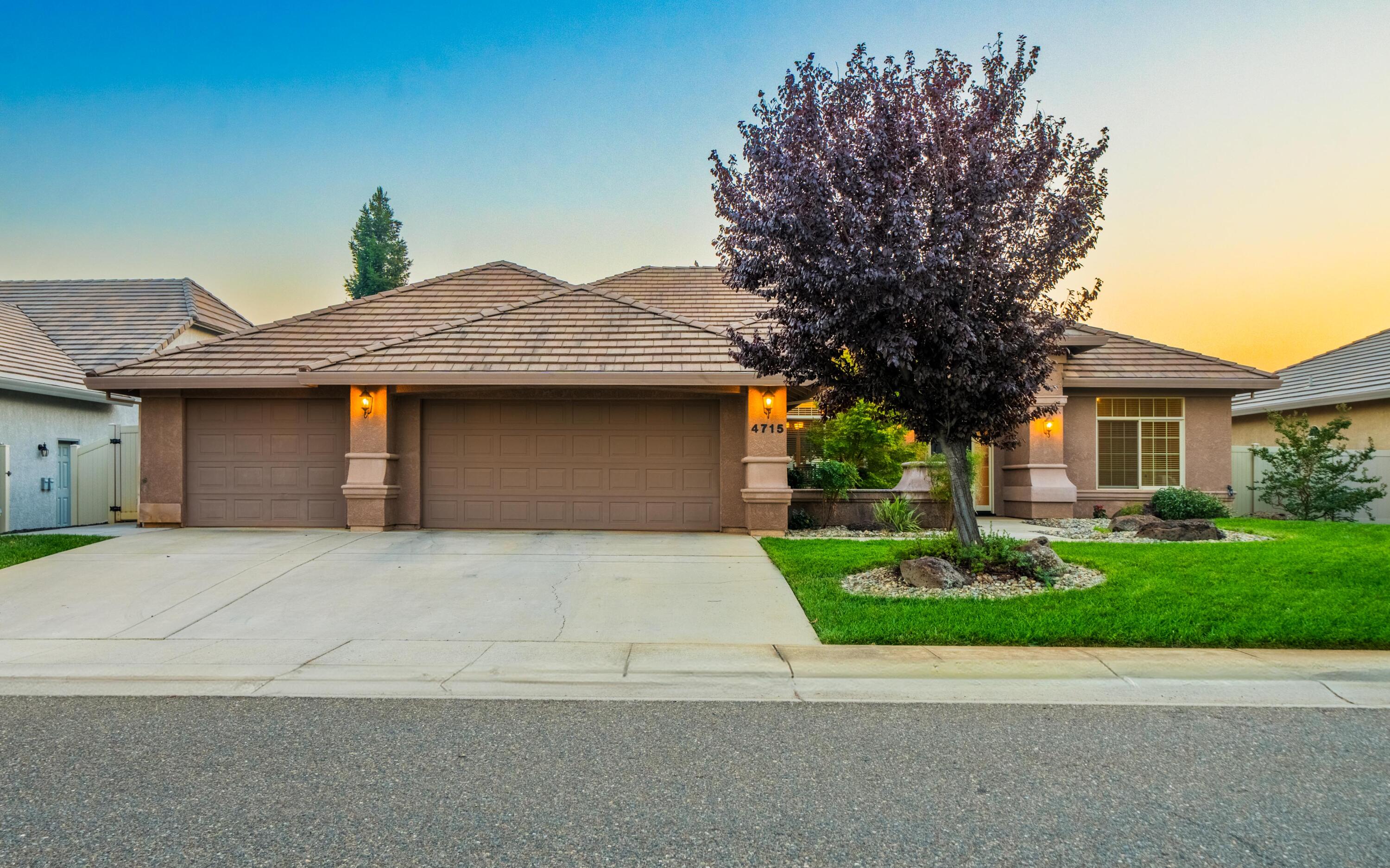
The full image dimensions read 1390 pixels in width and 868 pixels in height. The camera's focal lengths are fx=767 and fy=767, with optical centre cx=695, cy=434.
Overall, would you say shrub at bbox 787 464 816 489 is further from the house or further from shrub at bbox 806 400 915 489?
the house

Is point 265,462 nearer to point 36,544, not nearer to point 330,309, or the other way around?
point 36,544

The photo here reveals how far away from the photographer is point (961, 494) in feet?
30.0

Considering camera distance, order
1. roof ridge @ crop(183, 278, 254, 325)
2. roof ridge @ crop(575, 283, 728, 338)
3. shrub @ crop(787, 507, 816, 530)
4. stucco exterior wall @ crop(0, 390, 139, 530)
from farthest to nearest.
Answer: roof ridge @ crop(183, 278, 254, 325), stucco exterior wall @ crop(0, 390, 139, 530), roof ridge @ crop(575, 283, 728, 338), shrub @ crop(787, 507, 816, 530)

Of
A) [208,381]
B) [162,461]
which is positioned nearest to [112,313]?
[162,461]

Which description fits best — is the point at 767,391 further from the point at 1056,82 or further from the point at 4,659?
the point at 4,659

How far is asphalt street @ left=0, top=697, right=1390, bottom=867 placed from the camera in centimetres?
312

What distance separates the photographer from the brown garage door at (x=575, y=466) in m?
13.4

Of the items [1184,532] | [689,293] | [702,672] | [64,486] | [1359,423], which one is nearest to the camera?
[702,672]

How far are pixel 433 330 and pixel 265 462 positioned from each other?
3.81m

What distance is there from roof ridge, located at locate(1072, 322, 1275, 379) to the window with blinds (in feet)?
3.87

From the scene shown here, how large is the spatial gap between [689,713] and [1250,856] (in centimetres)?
293

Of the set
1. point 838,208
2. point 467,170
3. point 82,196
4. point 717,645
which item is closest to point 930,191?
point 838,208

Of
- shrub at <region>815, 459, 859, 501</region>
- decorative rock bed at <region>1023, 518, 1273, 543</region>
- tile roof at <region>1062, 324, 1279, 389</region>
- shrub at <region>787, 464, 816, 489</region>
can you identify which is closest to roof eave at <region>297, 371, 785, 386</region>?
shrub at <region>815, 459, 859, 501</region>

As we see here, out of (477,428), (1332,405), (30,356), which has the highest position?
(30,356)
